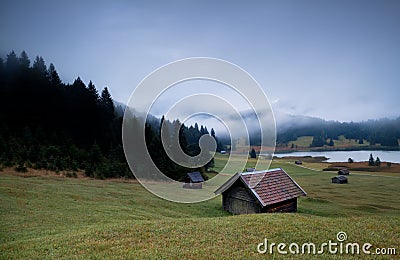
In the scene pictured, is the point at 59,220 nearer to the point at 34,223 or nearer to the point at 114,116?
the point at 34,223

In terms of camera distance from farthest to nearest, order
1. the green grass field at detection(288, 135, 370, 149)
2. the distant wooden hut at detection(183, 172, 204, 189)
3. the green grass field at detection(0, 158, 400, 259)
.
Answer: the green grass field at detection(288, 135, 370, 149) → the distant wooden hut at detection(183, 172, 204, 189) → the green grass field at detection(0, 158, 400, 259)

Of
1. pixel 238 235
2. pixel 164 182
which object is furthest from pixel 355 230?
pixel 164 182

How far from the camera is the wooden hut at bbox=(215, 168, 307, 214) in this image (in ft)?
78.3

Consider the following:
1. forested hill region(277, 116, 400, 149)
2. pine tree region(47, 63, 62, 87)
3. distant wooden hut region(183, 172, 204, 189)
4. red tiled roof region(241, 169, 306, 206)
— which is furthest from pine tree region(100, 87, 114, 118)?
forested hill region(277, 116, 400, 149)

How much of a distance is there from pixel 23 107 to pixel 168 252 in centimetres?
6320

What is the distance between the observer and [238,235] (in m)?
11.6

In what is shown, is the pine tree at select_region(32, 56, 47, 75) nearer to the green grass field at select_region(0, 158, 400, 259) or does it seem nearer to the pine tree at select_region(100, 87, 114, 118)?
the pine tree at select_region(100, 87, 114, 118)

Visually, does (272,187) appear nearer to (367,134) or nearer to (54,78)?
(54,78)

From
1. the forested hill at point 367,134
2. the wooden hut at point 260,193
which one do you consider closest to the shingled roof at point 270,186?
the wooden hut at point 260,193

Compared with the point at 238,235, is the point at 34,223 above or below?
below

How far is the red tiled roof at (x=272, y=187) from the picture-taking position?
23812mm

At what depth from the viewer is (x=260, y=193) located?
78.3 ft

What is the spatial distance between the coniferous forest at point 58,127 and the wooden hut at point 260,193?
895 inches

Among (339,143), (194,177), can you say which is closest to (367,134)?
(339,143)
